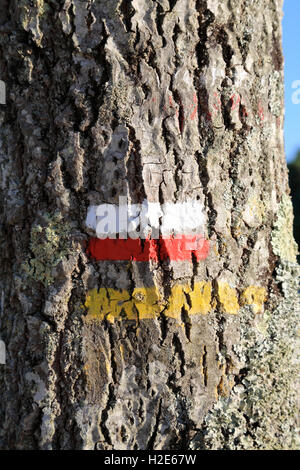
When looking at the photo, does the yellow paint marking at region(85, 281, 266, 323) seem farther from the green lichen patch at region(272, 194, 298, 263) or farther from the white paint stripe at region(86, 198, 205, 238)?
the green lichen patch at region(272, 194, 298, 263)

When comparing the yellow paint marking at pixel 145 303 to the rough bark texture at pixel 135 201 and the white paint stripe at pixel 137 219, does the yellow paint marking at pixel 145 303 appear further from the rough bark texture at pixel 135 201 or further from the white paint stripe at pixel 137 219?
the white paint stripe at pixel 137 219

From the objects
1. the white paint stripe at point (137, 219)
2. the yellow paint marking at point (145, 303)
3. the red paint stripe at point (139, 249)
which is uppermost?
the white paint stripe at point (137, 219)

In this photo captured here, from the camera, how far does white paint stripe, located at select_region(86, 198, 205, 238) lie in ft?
5.05

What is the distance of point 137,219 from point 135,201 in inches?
2.0

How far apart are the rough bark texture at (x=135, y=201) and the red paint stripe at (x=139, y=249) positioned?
0.09 feet

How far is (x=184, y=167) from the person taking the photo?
Result: 1573mm

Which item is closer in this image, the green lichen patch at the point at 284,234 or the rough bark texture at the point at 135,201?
the rough bark texture at the point at 135,201

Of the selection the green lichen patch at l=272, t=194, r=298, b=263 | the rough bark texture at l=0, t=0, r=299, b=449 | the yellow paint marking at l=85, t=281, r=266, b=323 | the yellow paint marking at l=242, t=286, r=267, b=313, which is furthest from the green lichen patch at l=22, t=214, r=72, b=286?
the green lichen patch at l=272, t=194, r=298, b=263

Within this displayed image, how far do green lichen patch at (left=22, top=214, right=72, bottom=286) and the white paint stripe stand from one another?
0.29 feet

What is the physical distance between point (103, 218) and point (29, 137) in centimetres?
35

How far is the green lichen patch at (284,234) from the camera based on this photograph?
1752 mm

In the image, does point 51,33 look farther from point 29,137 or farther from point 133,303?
point 133,303

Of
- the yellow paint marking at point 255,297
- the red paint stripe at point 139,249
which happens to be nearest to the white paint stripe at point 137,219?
the red paint stripe at point 139,249

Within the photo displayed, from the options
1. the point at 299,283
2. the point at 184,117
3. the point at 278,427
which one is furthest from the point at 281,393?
the point at 184,117
